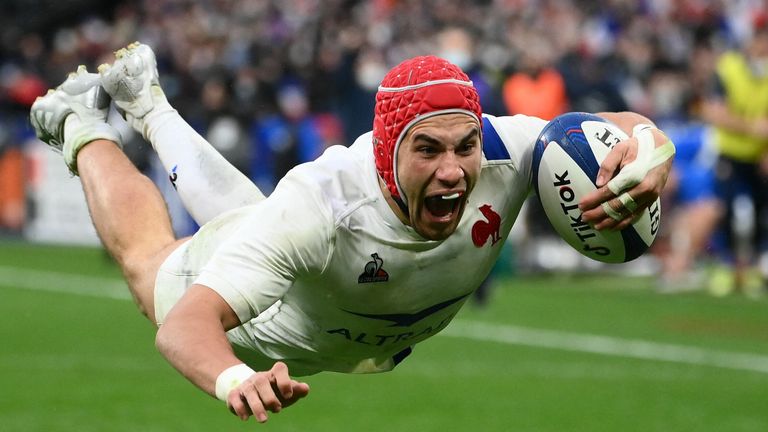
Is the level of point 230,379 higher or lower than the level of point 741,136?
higher

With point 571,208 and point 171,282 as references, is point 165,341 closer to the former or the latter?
point 171,282

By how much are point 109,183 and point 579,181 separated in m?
2.08

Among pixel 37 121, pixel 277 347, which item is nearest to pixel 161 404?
pixel 37 121

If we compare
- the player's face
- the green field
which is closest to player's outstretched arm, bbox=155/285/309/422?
the player's face

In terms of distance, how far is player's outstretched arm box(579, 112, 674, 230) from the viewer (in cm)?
442

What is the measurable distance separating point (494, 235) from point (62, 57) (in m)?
16.6

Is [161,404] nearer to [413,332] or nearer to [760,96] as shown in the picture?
[413,332]

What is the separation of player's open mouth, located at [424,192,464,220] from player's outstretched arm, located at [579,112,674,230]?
43 cm

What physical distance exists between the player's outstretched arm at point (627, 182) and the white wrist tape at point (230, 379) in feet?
4.45

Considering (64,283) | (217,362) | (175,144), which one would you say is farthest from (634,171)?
(64,283)

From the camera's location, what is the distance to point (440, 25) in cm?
1930

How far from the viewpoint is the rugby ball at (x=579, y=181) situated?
470 cm

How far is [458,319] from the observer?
11969mm

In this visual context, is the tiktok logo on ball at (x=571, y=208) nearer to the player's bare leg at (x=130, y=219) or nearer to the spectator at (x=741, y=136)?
the player's bare leg at (x=130, y=219)
